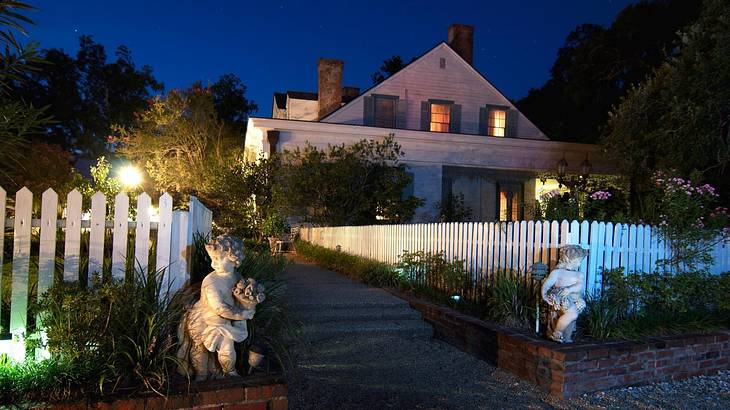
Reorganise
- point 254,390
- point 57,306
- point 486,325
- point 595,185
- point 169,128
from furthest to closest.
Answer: point 169,128, point 595,185, point 486,325, point 57,306, point 254,390

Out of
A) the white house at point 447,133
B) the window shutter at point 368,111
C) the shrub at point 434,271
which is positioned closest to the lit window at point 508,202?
the white house at point 447,133

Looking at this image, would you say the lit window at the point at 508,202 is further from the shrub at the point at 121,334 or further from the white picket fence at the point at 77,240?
the shrub at the point at 121,334

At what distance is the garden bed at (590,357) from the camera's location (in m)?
4.41

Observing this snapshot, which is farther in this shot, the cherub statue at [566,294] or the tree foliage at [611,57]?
the tree foliage at [611,57]

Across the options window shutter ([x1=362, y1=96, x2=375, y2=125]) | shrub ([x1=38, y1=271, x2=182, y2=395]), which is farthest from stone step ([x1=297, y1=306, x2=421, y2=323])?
window shutter ([x1=362, y1=96, x2=375, y2=125])

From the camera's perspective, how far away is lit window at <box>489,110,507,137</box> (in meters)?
19.2

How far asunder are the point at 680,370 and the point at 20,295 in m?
6.06

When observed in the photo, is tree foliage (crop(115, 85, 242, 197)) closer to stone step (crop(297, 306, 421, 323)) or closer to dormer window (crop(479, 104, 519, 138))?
dormer window (crop(479, 104, 519, 138))

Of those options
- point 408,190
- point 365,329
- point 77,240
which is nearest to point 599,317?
point 365,329

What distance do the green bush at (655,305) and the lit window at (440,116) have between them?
1301 cm

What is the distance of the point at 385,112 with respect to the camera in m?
18.1

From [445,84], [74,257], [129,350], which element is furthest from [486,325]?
[445,84]

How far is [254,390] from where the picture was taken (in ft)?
10.0

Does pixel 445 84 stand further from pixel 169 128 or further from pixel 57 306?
pixel 57 306
